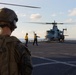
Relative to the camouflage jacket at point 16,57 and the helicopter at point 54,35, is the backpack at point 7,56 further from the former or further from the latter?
the helicopter at point 54,35

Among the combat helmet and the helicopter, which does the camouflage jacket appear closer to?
the combat helmet

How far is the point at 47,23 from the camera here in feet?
240

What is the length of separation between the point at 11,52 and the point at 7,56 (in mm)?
64

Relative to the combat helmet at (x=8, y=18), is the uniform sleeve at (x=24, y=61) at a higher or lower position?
lower

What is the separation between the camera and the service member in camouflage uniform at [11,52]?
3.03m

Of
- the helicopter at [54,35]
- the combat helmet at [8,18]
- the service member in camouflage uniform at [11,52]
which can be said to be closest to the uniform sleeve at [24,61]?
the service member in camouflage uniform at [11,52]

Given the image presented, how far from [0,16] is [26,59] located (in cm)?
58

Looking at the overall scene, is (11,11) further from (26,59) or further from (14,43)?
(26,59)

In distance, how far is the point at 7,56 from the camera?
10.0ft

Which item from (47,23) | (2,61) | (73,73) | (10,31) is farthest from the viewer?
(47,23)

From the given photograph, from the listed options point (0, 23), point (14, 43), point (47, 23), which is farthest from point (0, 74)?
point (47, 23)

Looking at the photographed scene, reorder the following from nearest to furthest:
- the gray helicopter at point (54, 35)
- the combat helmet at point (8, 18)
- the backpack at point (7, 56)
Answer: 1. the backpack at point (7, 56)
2. the combat helmet at point (8, 18)
3. the gray helicopter at point (54, 35)

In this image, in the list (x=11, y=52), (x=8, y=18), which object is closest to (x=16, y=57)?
(x=11, y=52)

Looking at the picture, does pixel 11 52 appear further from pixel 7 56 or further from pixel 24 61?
pixel 24 61
